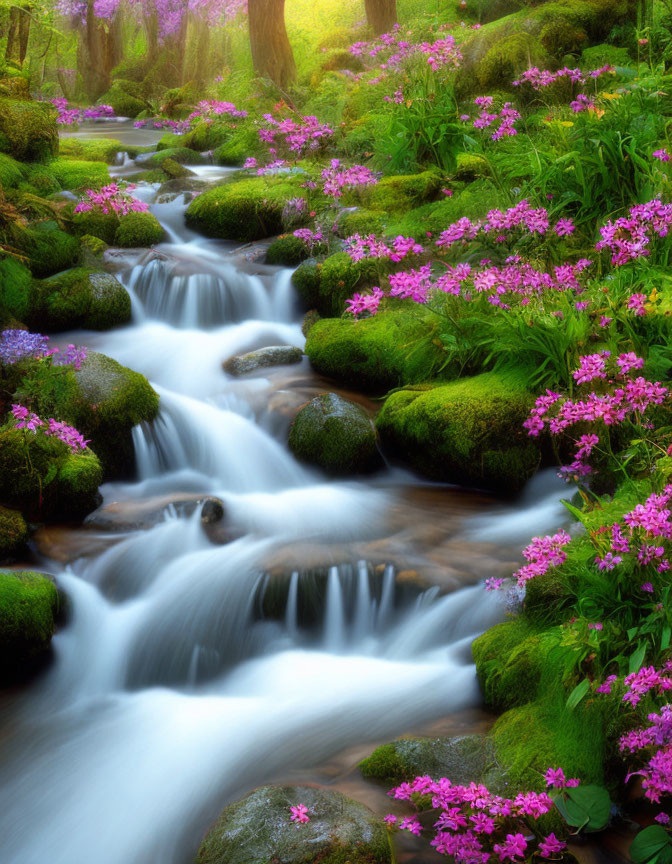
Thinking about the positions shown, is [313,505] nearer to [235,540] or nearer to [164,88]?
[235,540]

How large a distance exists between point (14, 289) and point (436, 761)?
218 inches

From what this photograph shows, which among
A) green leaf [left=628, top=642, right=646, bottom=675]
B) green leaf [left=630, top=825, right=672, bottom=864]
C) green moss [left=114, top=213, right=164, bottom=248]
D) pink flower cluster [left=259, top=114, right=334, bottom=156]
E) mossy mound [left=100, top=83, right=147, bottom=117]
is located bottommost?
green leaf [left=630, top=825, right=672, bottom=864]

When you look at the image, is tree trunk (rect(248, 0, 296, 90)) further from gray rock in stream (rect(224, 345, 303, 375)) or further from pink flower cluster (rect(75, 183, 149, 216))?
gray rock in stream (rect(224, 345, 303, 375))

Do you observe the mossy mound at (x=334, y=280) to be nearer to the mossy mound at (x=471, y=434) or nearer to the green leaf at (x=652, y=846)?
the mossy mound at (x=471, y=434)

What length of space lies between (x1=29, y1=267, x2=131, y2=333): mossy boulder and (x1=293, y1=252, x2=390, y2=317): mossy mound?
166cm

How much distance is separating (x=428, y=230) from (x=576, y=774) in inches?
214

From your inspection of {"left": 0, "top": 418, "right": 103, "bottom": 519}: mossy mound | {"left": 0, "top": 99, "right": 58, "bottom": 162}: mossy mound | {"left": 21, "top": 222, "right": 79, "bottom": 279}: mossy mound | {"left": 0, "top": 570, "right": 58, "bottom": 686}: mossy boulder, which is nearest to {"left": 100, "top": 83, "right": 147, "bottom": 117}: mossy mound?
{"left": 0, "top": 99, "right": 58, "bottom": 162}: mossy mound

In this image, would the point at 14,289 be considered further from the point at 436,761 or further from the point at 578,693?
the point at 578,693

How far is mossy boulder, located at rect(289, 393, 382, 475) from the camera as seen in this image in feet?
18.2

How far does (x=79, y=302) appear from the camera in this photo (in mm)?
7141

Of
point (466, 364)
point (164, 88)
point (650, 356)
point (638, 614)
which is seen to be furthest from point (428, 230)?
point (164, 88)

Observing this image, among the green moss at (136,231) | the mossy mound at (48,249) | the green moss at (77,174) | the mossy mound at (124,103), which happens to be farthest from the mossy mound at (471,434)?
the mossy mound at (124,103)

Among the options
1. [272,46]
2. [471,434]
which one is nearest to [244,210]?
[471,434]

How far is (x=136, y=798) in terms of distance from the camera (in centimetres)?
326
